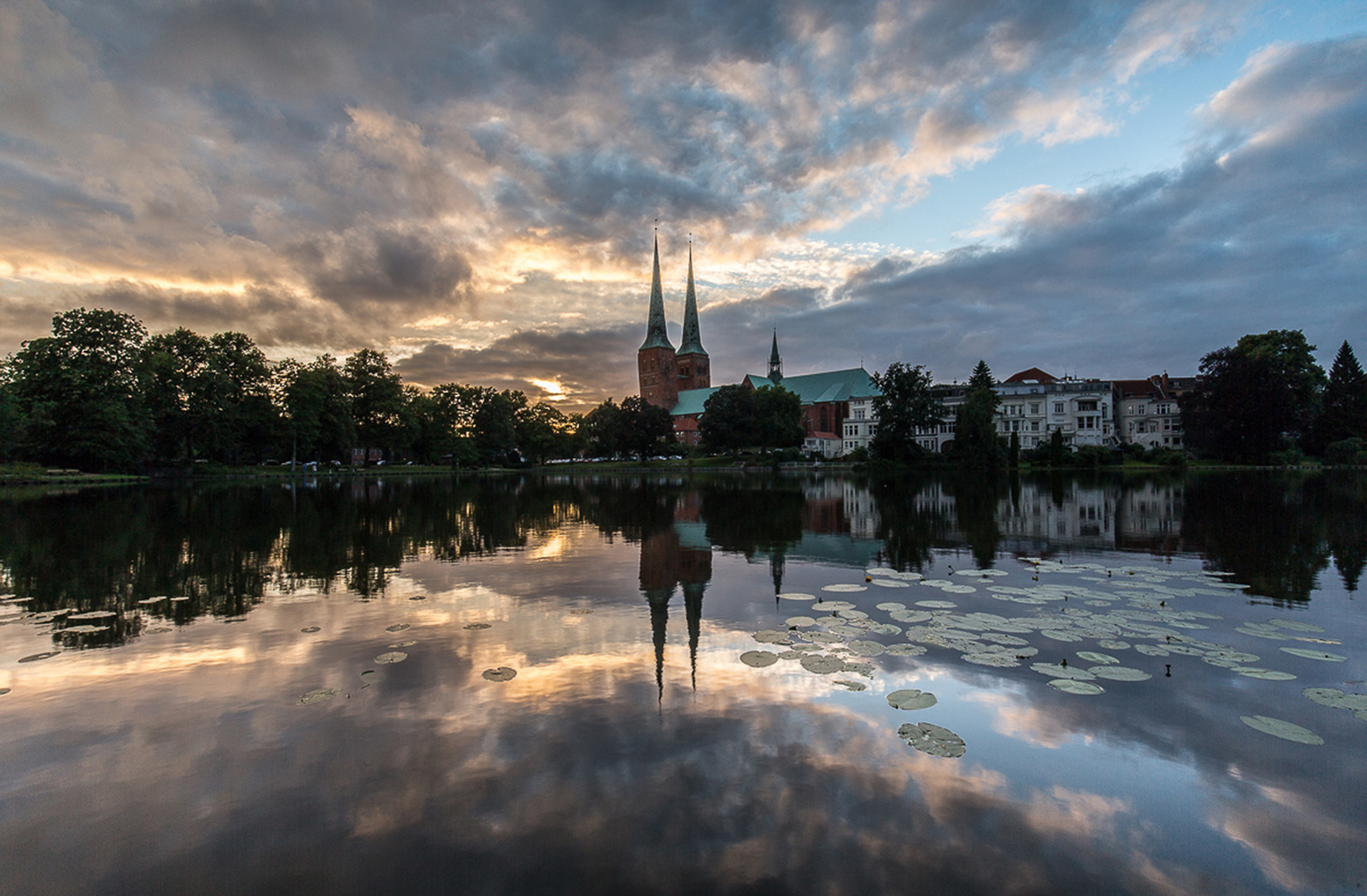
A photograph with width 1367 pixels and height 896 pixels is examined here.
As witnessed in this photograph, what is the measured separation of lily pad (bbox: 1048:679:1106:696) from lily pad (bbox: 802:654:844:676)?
220 centimetres

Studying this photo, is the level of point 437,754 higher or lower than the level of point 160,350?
lower

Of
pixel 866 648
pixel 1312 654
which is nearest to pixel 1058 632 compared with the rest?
pixel 1312 654

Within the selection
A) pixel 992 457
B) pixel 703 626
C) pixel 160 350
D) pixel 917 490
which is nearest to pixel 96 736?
pixel 703 626

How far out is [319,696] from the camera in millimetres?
6680

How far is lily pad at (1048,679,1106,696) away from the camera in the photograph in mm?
6480

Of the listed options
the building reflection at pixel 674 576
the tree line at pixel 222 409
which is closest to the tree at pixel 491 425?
the tree line at pixel 222 409

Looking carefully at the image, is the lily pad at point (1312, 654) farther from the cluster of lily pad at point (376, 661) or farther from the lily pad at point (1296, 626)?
the cluster of lily pad at point (376, 661)

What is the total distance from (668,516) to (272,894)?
21.8 m

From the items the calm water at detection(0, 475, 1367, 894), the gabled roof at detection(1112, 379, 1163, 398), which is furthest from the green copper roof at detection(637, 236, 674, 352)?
the calm water at detection(0, 475, 1367, 894)

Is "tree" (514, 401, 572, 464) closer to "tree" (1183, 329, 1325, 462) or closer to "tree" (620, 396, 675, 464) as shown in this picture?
"tree" (620, 396, 675, 464)

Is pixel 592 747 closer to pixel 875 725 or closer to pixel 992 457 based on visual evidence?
pixel 875 725

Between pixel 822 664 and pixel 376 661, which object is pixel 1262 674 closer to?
pixel 822 664

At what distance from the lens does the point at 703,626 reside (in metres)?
9.20

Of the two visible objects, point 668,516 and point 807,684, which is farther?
point 668,516
